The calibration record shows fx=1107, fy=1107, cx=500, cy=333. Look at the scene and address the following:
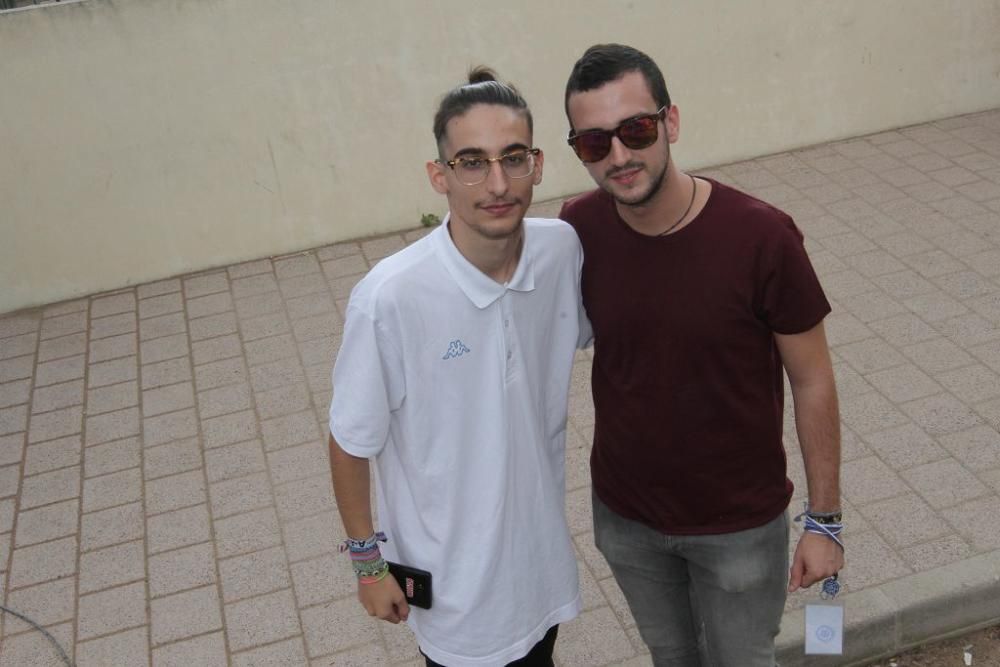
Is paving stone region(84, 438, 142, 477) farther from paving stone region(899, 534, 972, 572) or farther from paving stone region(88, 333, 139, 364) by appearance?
paving stone region(899, 534, 972, 572)

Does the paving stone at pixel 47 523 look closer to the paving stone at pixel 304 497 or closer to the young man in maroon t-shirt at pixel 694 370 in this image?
the paving stone at pixel 304 497

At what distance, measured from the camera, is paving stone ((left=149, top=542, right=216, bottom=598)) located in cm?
435

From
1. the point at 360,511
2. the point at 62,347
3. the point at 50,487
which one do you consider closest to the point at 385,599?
the point at 360,511

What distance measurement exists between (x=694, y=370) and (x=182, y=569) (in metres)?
2.66

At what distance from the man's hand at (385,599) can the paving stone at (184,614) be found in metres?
1.57

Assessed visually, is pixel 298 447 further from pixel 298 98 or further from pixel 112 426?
pixel 298 98

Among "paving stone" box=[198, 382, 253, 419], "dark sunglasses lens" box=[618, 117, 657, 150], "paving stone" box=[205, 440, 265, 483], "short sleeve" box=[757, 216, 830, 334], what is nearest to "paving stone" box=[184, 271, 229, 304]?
"paving stone" box=[198, 382, 253, 419]

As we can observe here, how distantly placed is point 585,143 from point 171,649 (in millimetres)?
2541

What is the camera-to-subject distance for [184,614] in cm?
419

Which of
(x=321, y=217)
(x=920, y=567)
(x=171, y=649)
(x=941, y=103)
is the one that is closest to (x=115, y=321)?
(x=321, y=217)

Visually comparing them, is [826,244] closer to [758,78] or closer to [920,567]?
[758,78]

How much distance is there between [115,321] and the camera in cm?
663

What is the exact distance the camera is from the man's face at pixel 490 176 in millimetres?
2500

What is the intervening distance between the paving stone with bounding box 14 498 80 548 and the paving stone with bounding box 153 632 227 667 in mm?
993
